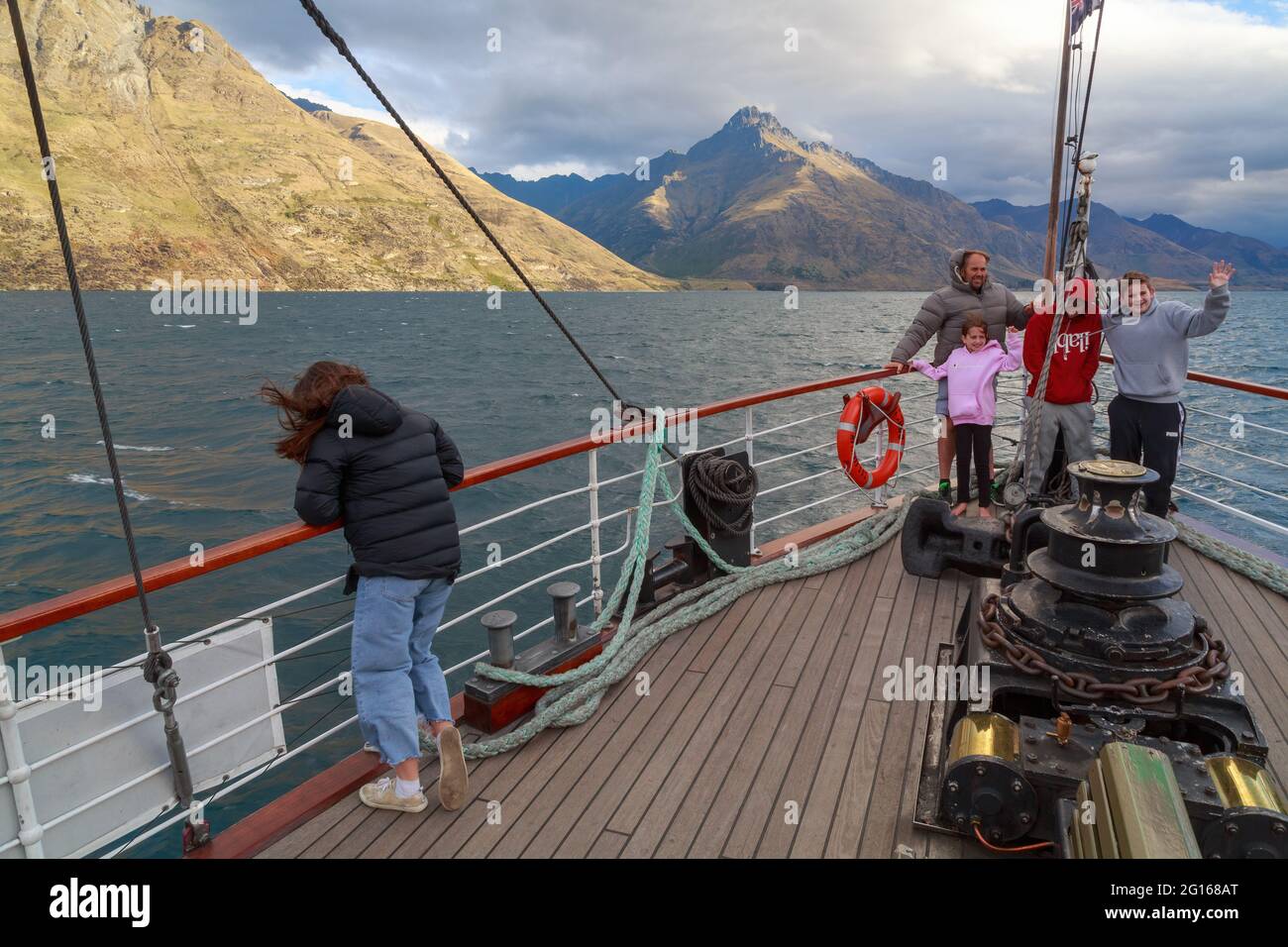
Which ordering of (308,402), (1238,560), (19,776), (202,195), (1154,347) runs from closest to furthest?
(19,776) < (308,402) < (1154,347) < (1238,560) < (202,195)

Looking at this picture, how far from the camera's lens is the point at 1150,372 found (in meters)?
4.34

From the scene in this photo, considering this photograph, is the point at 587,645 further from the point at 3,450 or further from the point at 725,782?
the point at 3,450

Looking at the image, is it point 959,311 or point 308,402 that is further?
point 959,311

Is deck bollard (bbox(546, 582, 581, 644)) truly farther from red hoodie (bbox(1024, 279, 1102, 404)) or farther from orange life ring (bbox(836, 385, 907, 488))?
red hoodie (bbox(1024, 279, 1102, 404))

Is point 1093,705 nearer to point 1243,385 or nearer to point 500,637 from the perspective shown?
point 500,637

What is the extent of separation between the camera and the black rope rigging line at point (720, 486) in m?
4.15

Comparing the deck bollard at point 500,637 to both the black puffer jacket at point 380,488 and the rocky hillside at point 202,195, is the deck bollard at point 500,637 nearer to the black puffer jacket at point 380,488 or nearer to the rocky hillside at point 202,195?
the black puffer jacket at point 380,488

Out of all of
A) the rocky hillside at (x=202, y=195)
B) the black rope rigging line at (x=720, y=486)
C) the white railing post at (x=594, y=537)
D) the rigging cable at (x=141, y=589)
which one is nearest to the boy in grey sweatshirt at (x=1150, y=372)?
the black rope rigging line at (x=720, y=486)

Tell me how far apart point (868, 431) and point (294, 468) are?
15817 millimetres

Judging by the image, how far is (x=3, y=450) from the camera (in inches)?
755

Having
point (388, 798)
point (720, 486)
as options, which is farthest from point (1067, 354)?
point (388, 798)

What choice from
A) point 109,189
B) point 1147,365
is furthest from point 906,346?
point 109,189

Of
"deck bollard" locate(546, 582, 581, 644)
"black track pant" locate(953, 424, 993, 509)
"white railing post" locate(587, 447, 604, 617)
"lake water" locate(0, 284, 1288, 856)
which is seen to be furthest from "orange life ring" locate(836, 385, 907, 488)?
"deck bollard" locate(546, 582, 581, 644)

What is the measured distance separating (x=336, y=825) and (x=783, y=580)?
266 cm
